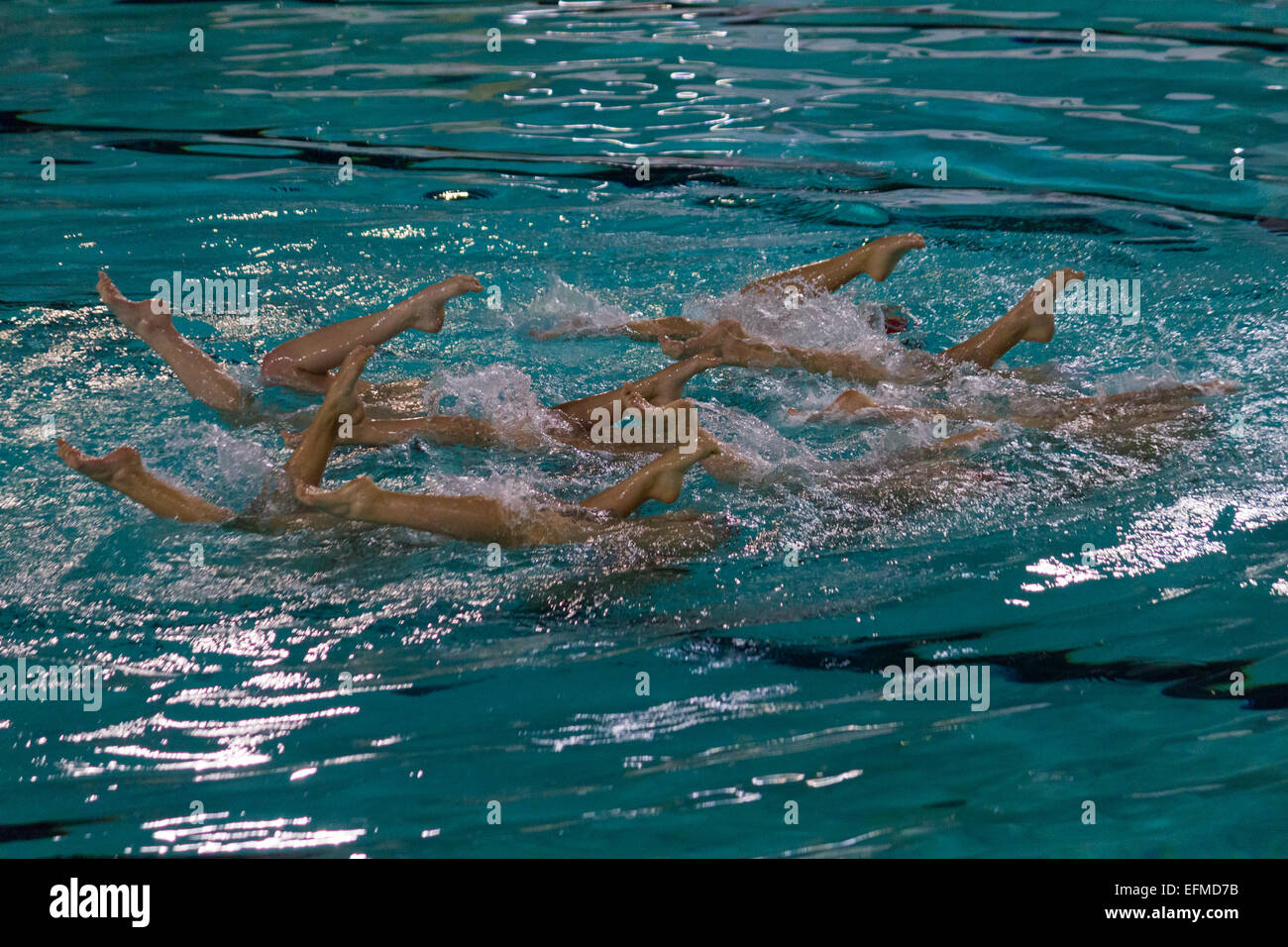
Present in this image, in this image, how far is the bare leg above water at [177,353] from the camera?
2.75 m

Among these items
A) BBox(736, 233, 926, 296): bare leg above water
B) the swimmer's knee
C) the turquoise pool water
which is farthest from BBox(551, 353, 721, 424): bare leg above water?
the swimmer's knee

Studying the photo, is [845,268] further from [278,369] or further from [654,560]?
[278,369]

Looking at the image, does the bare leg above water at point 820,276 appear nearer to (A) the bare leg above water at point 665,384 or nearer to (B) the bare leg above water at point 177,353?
(A) the bare leg above water at point 665,384

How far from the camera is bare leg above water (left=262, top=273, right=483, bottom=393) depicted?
259 centimetres

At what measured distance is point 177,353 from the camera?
2.79m

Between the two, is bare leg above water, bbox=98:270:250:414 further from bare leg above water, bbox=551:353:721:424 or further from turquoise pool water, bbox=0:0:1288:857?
bare leg above water, bbox=551:353:721:424

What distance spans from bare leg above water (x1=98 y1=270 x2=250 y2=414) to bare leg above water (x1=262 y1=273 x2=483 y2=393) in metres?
0.10

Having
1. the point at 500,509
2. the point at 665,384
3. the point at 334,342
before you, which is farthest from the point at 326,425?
the point at 665,384

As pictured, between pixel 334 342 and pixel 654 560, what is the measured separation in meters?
1.02

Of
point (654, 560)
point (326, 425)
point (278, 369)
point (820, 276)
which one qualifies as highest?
point (820, 276)

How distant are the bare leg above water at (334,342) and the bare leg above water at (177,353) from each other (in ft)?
0.33

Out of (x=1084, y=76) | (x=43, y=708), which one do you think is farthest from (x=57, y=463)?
(x=1084, y=76)

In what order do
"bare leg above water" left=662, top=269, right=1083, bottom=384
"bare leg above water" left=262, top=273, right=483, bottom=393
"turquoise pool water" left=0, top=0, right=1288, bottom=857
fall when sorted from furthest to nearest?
"bare leg above water" left=662, top=269, right=1083, bottom=384 < "bare leg above water" left=262, top=273, right=483, bottom=393 < "turquoise pool water" left=0, top=0, right=1288, bottom=857
